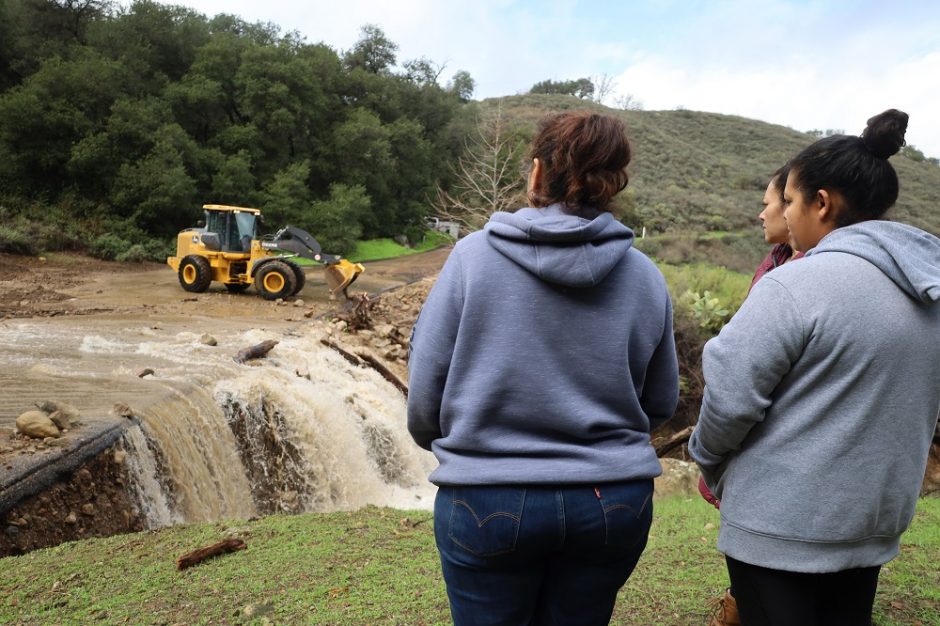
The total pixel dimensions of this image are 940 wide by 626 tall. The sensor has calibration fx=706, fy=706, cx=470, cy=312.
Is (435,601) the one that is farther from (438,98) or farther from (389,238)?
(438,98)

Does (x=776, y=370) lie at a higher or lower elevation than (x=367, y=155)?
lower

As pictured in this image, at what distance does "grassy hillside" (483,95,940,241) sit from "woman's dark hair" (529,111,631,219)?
27138mm

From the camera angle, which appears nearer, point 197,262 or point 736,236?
point 197,262

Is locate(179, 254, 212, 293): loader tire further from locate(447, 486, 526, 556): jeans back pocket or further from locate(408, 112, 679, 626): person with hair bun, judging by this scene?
locate(447, 486, 526, 556): jeans back pocket

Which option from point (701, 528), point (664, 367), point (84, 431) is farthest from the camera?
point (84, 431)

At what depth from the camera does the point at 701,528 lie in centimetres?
515

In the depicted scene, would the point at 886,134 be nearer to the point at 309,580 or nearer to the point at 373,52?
the point at 309,580

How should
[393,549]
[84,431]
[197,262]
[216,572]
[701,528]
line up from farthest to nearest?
[197,262] < [84,431] < [701,528] < [393,549] < [216,572]

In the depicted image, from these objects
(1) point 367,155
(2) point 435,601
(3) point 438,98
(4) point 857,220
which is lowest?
(2) point 435,601

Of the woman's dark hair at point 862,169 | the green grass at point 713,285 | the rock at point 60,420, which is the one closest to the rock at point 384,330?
the green grass at point 713,285

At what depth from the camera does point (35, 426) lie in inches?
221

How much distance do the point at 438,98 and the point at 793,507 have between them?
3722 centimetres

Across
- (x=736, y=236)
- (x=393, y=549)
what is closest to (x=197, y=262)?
(x=393, y=549)

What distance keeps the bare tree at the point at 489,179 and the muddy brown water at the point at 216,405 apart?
4384 mm
